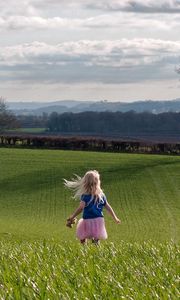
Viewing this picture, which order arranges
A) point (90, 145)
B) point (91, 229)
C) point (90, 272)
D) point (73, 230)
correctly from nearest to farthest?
point (90, 272)
point (91, 229)
point (73, 230)
point (90, 145)

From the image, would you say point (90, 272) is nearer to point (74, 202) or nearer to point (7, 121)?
point (74, 202)

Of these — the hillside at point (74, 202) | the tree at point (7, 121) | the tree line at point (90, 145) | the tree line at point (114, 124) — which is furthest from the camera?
the tree line at point (114, 124)

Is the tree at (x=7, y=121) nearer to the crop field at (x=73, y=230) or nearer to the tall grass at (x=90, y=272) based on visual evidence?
the crop field at (x=73, y=230)

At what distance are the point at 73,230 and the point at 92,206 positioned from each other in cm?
1345

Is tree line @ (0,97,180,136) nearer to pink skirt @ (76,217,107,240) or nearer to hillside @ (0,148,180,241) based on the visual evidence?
hillside @ (0,148,180,241)

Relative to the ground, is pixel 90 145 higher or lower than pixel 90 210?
lower

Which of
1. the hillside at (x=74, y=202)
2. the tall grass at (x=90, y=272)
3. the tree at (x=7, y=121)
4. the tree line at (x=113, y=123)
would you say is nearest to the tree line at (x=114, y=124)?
the tree line at (x=113, y=123)

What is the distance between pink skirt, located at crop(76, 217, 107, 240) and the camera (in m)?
12.3

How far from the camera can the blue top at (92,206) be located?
1227 cm

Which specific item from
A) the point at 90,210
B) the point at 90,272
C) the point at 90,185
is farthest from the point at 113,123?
the point at 90,272

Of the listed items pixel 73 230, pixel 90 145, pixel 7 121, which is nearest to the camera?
pixel 73 230

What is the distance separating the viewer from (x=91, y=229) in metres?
12.3

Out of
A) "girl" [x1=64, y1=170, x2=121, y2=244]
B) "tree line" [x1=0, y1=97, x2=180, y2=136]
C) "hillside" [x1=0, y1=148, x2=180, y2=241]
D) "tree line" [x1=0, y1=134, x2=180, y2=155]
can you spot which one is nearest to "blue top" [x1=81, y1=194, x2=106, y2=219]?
"girl" [x1=64, y1=170, x2=121, y2=244]

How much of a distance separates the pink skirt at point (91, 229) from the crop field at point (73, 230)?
0.24m
